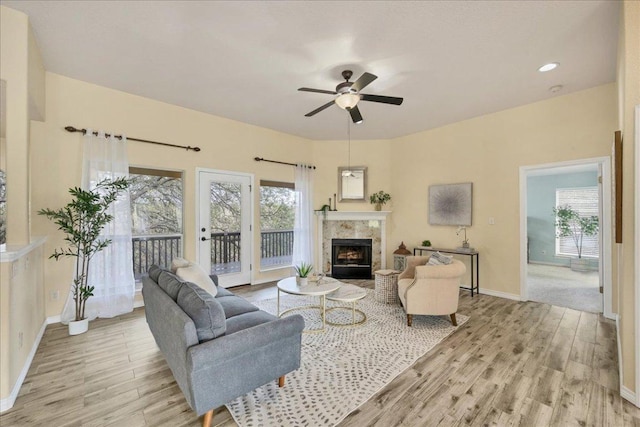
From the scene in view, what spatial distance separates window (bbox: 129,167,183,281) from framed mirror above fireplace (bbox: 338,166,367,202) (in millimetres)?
3260

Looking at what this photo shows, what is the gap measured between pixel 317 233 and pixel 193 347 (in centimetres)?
461

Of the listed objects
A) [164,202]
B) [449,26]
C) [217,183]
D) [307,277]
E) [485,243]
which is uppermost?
[449,26]

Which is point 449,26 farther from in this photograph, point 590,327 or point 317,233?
point 317,233

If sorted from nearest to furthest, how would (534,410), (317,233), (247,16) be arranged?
(534,410)
(247,16)
(317,233)

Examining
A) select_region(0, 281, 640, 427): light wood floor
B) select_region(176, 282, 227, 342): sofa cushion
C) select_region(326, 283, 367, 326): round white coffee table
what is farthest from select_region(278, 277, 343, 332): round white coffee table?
select_region(176, 282, 227, 342): sofa cushion

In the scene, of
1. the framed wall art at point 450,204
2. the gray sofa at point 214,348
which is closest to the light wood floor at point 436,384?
the gray sofa at point 214,348

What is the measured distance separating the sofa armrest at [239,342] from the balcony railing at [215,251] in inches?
127

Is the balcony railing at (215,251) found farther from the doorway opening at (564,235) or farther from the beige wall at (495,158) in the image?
the doorway opening at (564,235)

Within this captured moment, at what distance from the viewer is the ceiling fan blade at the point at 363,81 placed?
2.64 meters

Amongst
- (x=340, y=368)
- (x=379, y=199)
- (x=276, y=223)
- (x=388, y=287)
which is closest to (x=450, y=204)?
(x=379, y=199)

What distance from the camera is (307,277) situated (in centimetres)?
352

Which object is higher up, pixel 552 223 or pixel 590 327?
pixel 552 223

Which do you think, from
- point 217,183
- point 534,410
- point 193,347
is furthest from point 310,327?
point 217,183

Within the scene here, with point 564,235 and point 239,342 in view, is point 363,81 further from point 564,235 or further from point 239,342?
point 564,235
